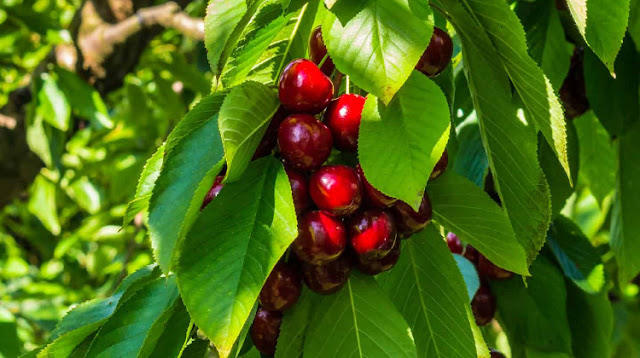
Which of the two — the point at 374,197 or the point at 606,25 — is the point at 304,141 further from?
the point at 606,25

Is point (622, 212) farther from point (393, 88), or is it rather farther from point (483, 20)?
point (393, 88)

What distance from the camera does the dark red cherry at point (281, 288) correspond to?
62cm

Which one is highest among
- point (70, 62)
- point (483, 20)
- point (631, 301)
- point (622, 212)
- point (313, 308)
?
point (483, 20)

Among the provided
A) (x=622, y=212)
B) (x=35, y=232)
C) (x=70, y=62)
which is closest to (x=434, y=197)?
(x=622, y=212)

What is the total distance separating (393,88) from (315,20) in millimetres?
254

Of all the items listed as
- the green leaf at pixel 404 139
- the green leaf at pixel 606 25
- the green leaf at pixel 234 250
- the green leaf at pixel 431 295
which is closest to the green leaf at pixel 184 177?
the green leaf at pixel 234 250

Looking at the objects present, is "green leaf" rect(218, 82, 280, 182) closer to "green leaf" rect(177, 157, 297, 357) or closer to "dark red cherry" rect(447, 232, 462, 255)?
"green leaf" rect(177, 157, 297, 357)

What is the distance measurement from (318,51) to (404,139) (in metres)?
0.20

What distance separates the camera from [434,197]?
68cm

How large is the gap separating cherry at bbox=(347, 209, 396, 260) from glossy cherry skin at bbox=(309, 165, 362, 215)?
0.5 inches

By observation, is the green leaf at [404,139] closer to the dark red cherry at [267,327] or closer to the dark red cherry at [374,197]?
the dark red cherry at [374,197]

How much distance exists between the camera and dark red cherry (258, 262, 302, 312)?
0.62 meters

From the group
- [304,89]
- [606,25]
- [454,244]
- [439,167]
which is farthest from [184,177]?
[454,244]

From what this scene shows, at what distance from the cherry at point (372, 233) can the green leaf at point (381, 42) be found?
13cm
